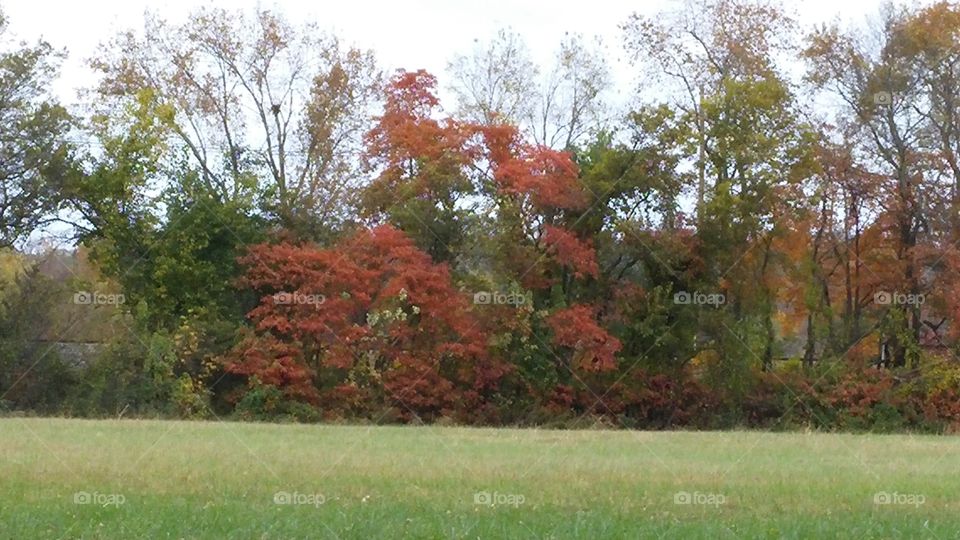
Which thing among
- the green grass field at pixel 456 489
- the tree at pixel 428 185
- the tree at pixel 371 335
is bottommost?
the green grass field at pixel 456 489

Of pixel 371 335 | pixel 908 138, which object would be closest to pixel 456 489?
pixel 371 335

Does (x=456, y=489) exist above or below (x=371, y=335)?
below

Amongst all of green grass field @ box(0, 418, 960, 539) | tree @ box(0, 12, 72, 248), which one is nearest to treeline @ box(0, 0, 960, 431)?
tree @ box(0, 12, 72, 248)

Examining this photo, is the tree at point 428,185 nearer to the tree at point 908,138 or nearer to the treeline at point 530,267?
the treeline at point 530,267

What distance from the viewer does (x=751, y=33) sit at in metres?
40.0

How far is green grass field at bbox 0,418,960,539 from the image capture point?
10.8 meters

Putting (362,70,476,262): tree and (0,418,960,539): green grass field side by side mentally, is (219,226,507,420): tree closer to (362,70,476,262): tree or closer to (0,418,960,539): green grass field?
(362,70,476,262): tree

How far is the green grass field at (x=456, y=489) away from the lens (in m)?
10.8

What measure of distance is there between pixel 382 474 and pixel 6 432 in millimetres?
10992

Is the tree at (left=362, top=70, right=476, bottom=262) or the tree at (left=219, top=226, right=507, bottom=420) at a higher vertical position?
the tree at (left=362, top=70, right=476, bottom=262)

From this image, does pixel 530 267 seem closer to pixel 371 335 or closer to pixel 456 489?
pixel 371 335

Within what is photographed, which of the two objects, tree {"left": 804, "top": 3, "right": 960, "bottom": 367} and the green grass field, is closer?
the green grass field

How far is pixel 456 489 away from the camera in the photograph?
1376 centimetres

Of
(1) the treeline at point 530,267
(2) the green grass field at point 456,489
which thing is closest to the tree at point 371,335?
(1) the treeline at point 530,267
